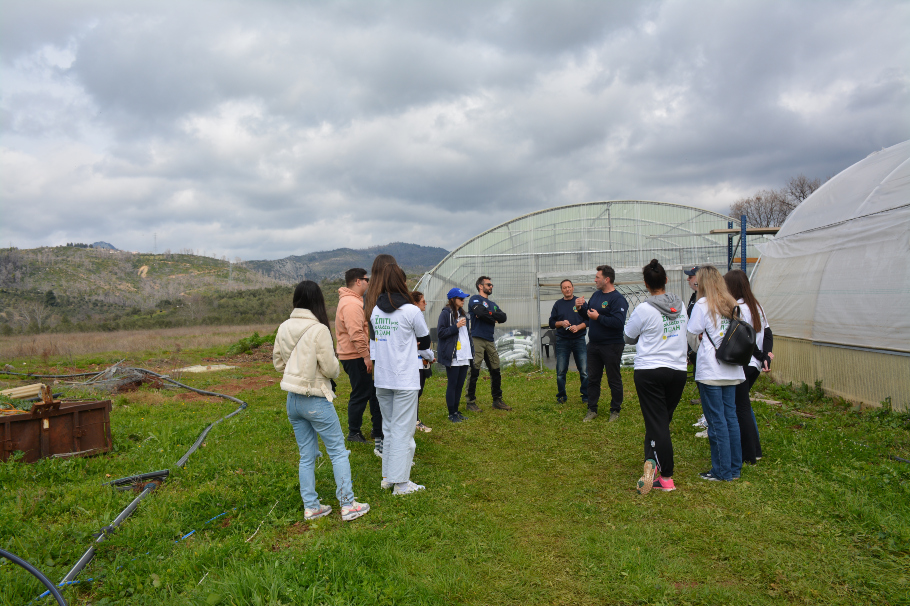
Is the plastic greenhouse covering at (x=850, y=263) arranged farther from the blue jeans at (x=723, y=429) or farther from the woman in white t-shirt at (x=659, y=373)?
the woman in white t-shirt at (x=659, y=373)

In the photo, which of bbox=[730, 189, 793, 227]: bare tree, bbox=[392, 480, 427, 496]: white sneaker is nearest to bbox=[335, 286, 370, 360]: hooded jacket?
bbox=[392, 480, 427, 496]: white sneaker

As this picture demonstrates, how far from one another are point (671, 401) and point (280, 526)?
140 inches

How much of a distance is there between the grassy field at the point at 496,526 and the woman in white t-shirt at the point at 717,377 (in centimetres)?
23

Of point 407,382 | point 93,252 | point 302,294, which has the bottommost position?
point 407,382

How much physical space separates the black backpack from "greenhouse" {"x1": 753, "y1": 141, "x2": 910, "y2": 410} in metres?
3.76

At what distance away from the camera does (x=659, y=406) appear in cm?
464

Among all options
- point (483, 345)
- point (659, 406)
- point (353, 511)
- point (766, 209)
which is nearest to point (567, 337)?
point (483, 345)

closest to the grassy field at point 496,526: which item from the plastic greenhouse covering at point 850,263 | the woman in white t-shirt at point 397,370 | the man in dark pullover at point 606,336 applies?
the woman in white t-shirt at point 397,370

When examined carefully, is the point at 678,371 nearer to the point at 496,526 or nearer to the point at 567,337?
the point at 496,526

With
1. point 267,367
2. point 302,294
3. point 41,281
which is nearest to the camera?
point 302,294

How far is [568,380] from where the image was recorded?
11.1 meters

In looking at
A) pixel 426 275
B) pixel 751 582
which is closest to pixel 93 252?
pixel 426 275

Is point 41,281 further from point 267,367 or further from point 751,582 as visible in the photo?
point 751,582

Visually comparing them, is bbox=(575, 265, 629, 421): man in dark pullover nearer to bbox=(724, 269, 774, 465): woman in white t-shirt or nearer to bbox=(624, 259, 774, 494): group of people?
bbox=(724, 269, 774, 465): woman in white t-shirt
